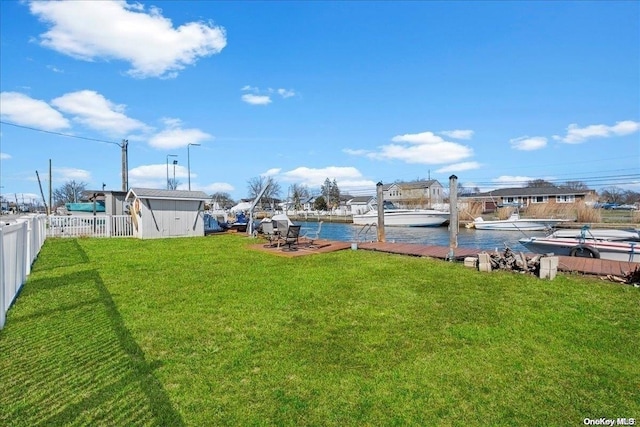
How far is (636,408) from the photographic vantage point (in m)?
2.78

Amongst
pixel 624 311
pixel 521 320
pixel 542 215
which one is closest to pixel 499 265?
pixel 624 311

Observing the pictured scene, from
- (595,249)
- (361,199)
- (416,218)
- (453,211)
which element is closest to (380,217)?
(453,211)

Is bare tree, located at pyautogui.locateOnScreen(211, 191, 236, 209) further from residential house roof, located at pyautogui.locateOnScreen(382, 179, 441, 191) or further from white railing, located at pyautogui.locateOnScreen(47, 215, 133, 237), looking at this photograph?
white railing, located at pyautogui.locateOnScreen(47, 215, 133, 237)

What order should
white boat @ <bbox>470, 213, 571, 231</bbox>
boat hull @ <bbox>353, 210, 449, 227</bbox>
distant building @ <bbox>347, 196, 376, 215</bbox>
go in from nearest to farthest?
white boat @ <bbox>470, 213, 571, 231</bbox>
boat hull @ <bbox>353, 210, 449, 227</bbox>
distant building @ <bbox>347, 196, 376, 215</bbox>

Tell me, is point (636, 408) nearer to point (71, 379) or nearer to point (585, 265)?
point (71, 379)

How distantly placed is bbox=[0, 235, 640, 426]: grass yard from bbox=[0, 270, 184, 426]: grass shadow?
0.6 inches

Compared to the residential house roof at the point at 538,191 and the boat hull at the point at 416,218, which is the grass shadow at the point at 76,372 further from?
the residential house roof at the point at 538,191

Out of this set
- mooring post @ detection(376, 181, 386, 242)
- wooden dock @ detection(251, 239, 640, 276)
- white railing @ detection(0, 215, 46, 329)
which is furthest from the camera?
mooring post @ detection(376, 181, 386, 242)

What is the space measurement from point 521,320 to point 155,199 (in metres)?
16.4

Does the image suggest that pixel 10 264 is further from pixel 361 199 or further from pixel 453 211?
pixel 361 199

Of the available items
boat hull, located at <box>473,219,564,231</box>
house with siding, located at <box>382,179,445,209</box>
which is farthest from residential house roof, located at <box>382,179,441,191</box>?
boat hull, located at <box>473,219,564,231</box>

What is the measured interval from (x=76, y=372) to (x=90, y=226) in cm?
1755

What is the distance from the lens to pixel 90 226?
59.8ft

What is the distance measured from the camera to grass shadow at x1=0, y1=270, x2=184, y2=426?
267cm
